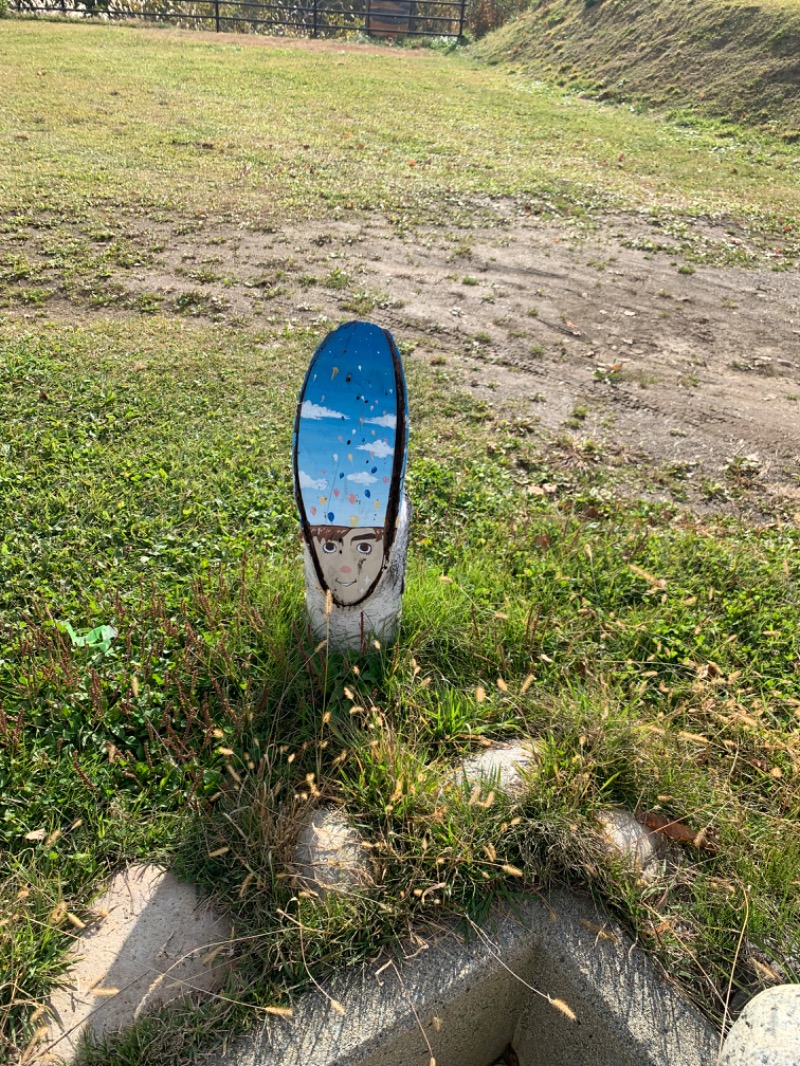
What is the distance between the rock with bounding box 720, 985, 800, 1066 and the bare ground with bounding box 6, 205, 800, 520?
9.90 feet

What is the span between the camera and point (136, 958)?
6.29 feet

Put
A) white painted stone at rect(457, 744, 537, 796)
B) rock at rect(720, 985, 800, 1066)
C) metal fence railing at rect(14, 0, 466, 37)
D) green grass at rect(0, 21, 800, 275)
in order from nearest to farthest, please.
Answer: rock at rect(720, 985, 800, 1066) → white painted stone at rect(457, 744, 537, 796) → green grass at rect(0, 21, 800, 275) → metal fence railing at rect(14, 0, 466, 37)

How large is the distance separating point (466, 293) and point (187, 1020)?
234 inches

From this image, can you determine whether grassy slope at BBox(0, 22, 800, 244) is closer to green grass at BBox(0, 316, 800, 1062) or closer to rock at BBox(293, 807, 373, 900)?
green grass at BBox(0, 316, 800, 1062)

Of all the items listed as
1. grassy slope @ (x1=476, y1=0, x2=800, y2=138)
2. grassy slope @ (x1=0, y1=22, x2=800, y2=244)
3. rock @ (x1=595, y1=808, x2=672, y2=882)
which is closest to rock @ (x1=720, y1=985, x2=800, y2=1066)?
rock @ (x1=595, y1=808, x2=672, y2=882)

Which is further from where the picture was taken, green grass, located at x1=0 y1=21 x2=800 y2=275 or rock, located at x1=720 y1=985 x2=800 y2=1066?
green grass, located at x1=0 y1=21 x2=800 y2=275

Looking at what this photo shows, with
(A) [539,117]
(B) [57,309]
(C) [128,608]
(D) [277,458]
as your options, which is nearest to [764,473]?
(D) [277,458]

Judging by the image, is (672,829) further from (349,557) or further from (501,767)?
(349,557)

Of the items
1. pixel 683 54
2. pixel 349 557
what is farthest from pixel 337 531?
pixel 683 54

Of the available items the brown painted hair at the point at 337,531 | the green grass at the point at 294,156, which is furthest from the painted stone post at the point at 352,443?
the green grass at the point at 294,156

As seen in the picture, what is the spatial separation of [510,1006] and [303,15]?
2684cm

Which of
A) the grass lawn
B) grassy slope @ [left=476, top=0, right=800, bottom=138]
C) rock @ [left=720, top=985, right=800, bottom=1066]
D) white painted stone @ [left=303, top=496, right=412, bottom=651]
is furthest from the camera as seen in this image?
grassy slope @ [left=476, top=0, right=800, bottom=138]

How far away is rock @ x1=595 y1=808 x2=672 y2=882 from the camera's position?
2.14m

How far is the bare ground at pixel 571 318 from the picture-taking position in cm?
481
